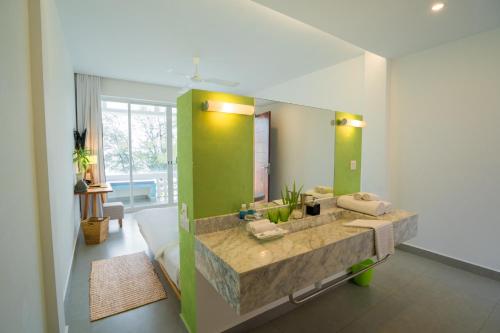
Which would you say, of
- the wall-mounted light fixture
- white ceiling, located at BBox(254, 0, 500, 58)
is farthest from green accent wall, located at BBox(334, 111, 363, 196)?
the wall-mounted light fixture

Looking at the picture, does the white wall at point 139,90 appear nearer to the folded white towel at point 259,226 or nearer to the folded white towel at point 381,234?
the folded white towel at point 259,226

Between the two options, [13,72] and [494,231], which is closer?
[13,72]

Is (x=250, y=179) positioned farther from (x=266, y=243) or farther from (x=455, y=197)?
(x=455, y=197)

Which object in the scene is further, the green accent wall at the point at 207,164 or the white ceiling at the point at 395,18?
the white ceiling at the point at 395,18

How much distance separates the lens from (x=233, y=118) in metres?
1.66

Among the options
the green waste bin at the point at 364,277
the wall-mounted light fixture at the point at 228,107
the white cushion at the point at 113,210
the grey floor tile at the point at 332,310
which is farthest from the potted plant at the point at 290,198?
the white cushion at the point at 113,210

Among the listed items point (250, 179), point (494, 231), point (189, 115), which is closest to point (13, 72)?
point (189, 115)

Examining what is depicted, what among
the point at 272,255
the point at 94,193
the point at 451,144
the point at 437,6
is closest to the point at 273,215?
the point at 272,255

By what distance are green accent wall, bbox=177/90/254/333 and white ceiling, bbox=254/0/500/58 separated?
3.91 feet

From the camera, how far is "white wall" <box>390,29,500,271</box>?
249cm

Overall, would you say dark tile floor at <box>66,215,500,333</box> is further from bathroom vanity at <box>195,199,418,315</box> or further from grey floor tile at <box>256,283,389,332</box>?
bathroom vanity at <box>195,199,418,315</box>

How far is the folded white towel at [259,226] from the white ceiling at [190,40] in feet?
7.08

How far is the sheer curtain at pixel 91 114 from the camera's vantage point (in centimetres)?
442

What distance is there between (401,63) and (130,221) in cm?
532
